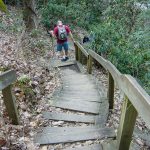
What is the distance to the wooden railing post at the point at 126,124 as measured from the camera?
3623 millimetres

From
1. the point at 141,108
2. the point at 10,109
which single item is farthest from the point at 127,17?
the point at 141,108

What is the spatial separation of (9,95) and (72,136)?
1.28 m

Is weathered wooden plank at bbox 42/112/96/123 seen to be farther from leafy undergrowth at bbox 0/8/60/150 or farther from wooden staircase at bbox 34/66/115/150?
leafy undergrowth at bbox 0/8/60/150

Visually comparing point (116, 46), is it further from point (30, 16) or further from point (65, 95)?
point (30, 16)

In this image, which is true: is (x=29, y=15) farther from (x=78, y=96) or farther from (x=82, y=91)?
(x=78, y=96)

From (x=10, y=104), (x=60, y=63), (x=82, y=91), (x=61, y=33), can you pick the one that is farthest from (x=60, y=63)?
(x=10, y=104)

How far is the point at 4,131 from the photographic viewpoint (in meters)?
4.57

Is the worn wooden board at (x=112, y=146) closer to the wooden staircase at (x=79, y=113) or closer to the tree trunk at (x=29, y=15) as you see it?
the wooden staircase at (x=79, y=113)

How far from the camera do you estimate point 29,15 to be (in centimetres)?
1681

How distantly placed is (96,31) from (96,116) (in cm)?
746

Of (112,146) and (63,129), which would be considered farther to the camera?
(63,129)

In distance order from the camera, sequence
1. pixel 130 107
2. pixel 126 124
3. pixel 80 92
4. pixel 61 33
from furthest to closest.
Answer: pixel 61 33, pixel 80 92, pixel 126 124, pixel 130 107

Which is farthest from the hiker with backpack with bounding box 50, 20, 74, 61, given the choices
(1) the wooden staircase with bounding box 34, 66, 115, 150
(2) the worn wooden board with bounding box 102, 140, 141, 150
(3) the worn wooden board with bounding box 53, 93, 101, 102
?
(2) the worn wooden board with bounding box 102, 140, 141, 150

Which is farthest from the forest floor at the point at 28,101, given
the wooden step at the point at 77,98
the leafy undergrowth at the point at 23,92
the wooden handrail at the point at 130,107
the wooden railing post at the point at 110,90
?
the wooden handrail at the point at 130,107
